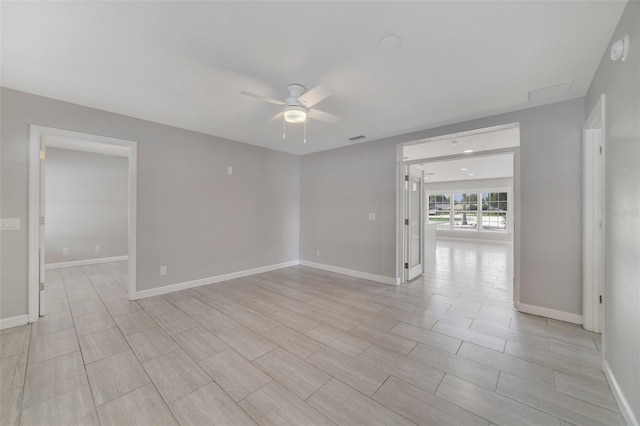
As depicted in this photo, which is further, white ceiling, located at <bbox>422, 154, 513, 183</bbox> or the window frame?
the window frame

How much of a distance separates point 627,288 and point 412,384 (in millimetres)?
1527

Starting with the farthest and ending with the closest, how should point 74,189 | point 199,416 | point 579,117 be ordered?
point 74,189 → point 579,117 → point 199,416

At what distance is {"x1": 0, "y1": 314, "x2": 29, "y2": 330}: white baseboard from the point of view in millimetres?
2602

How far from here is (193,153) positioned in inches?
160

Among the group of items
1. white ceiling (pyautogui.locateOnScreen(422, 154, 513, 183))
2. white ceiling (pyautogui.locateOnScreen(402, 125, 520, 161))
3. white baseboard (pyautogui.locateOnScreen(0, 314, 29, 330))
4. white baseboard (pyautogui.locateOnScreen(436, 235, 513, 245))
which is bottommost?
white baseboard (pyautogui.locateOnScreen(0, 314, 29, 330))

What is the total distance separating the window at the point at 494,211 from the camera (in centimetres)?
959

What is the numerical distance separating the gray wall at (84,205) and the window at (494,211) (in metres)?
12.4

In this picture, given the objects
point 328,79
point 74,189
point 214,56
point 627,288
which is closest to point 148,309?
point 214,56

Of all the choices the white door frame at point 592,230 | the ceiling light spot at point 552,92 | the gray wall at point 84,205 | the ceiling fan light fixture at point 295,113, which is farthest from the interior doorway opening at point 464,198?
the gray wall at point 84,205

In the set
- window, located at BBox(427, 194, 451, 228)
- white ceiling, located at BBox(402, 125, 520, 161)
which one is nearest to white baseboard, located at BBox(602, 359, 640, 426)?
white ceiling, located at BBox(402, 125, 520, 161)

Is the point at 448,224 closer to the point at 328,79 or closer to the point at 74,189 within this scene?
the point at 328,79

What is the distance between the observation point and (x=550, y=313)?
293cm

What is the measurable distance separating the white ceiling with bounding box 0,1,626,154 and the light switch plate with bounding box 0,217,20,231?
1455 millimetres

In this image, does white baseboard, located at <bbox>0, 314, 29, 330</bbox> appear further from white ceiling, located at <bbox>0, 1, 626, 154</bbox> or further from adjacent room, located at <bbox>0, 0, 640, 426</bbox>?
white ceiling, located at <bbox>0, 1, 626, 154</bbox>
